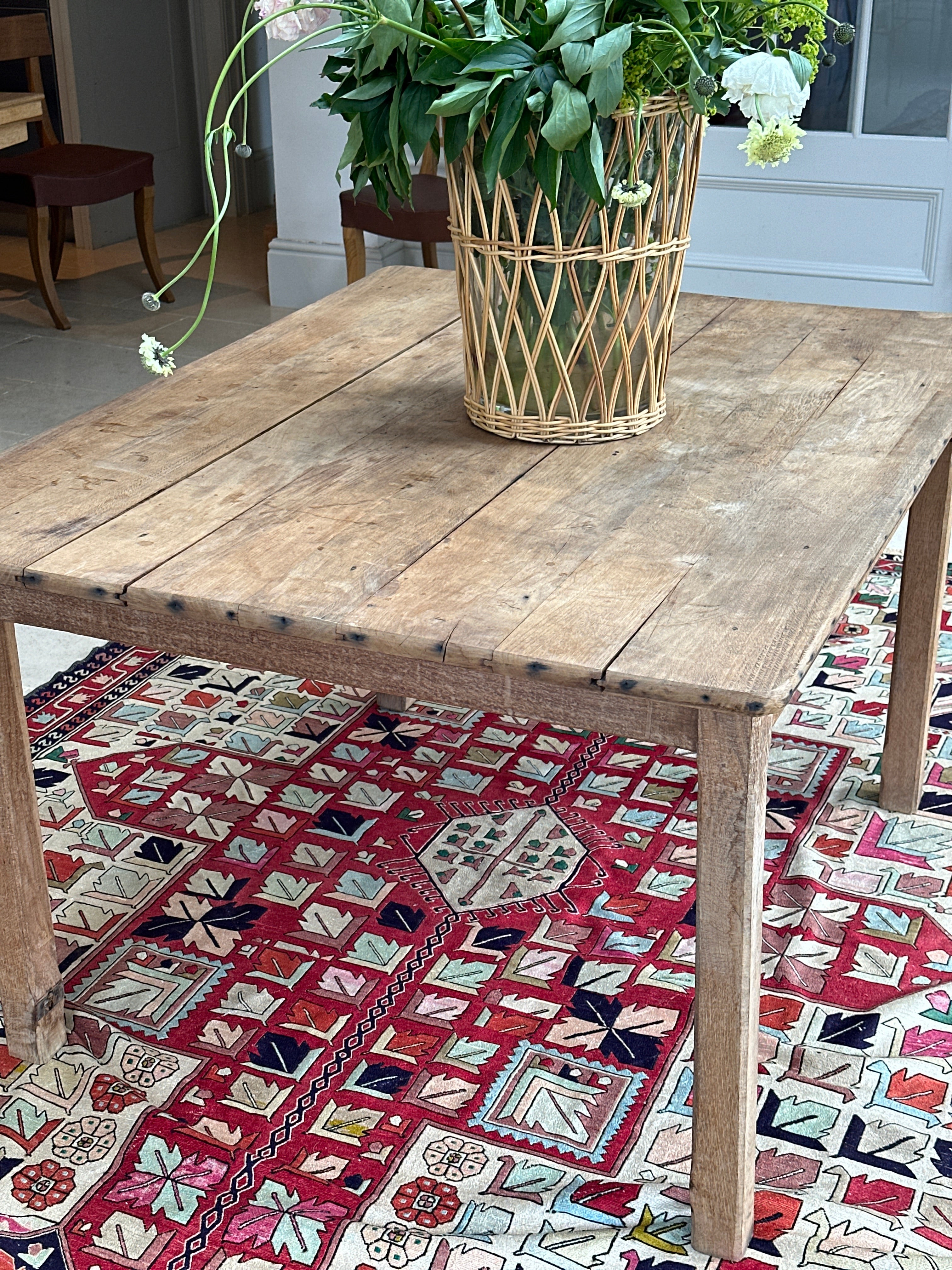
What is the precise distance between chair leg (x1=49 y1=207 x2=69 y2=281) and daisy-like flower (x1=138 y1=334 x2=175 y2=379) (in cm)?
416

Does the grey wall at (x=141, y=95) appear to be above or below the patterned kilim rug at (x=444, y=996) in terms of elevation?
above

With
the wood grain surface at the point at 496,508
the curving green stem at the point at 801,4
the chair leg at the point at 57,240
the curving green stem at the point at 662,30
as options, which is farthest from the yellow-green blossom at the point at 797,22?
the chair leg at the point at 57,240

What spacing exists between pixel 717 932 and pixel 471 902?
73cm

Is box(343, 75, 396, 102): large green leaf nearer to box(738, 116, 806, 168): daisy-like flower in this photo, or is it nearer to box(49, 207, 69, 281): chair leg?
box(738, 116, 806, 168): daisy-like flower

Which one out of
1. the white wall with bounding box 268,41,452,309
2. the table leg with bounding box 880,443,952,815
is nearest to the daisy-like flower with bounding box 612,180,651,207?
the table leg with bounding box 880,443,952,815

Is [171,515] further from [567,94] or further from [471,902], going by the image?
[471,902]

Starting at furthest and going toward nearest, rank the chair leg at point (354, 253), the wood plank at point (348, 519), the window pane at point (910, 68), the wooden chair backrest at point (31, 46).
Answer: the wooden chair backrest at point (31, 46) < the chair leg at point (354, 253) < the window pane at point (910, 68) < the wood plank at point (348, 519)

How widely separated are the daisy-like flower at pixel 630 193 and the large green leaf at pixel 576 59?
128 mm

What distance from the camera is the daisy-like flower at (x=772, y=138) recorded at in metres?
1.39

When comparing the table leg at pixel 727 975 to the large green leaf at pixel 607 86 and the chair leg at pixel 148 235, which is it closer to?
the large green leaf at pixel 607 86

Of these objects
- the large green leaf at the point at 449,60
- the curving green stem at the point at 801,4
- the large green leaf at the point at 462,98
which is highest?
the curving green stem at the point at 801,4

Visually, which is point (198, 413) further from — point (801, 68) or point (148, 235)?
point (148, 235)

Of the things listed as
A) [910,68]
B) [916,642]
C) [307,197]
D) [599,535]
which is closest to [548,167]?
[599,535]

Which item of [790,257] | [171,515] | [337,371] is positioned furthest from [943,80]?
[171,515]
